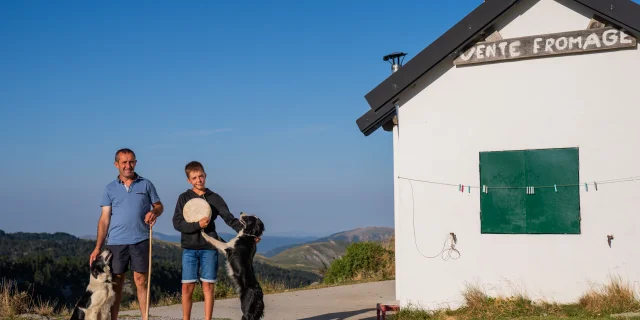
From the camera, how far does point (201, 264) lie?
8.27 metres

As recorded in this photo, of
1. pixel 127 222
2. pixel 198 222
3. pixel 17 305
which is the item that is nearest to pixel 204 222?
pixel 198 222

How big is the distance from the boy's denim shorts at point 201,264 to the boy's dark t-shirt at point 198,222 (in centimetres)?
8

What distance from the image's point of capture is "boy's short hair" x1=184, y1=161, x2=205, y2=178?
835 cm

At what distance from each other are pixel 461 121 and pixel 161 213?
4.47 m

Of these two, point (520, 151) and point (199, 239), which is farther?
point (520, 151)

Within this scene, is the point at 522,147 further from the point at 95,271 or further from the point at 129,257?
the point at 95,271

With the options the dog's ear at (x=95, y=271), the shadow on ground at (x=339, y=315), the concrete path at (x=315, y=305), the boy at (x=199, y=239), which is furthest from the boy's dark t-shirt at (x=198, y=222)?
the shadow on ground at (x=339, y=315)

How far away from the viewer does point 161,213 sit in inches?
338

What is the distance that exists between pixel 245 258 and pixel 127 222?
4.81ft

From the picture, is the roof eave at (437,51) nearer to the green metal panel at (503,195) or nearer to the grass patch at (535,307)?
the green metal panel at (503,195)

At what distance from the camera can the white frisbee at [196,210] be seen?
8055mm

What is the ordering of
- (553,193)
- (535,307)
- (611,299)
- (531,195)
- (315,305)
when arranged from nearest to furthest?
(611,299), (535,307), (553,193), (531,195), (315,305)

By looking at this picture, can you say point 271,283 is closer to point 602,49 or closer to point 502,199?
point 502,199

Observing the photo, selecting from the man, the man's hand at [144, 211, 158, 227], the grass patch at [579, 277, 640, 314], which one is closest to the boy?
the man's hand at [144, 211, 158, 227]
